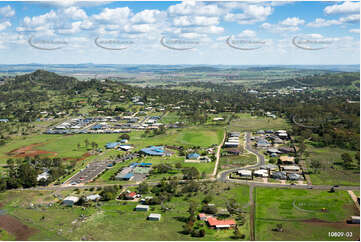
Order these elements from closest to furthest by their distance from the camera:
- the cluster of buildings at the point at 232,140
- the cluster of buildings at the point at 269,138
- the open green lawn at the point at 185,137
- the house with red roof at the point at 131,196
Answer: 1. the house with red roof at the point at 131,196
2. the cluster of buildings at the point at 232,140
3. the cluster of buildings at the point at 269,138
4. the open green lawn at the point at 185,137

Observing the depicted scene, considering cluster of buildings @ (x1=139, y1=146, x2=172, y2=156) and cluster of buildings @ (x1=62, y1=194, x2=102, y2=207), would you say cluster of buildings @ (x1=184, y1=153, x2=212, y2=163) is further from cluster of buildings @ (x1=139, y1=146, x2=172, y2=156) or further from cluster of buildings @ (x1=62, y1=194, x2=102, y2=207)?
cluster of buildings @ (x1=62, y1=194, x2=102, y2=207)

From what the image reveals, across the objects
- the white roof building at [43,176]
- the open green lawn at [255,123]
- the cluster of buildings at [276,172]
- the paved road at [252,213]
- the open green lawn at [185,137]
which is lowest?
the paved road at [252,213]

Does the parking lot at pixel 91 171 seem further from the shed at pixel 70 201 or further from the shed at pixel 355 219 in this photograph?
the shed at pixel 355 219

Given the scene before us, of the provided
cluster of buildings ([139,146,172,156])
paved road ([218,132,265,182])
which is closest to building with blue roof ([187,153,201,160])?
cluster of buildings ([139,146,172,156])

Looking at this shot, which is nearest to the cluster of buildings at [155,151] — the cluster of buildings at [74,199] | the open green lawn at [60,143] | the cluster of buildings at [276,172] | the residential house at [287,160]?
the open green lawn at [60,143]

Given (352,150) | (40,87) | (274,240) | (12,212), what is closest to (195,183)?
(274,240)

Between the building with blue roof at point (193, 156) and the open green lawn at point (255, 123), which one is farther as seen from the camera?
the open green lawn at point (255, 123)

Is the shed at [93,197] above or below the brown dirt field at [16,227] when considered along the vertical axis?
above

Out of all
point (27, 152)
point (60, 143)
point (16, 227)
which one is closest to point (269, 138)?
point (60, 143)

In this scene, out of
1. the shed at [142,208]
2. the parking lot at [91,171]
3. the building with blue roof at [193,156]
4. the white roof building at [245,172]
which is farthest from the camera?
the building with blue roof at [193,156]
